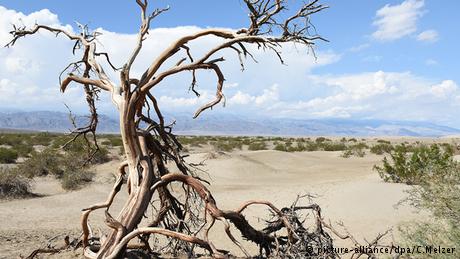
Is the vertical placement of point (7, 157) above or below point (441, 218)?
below

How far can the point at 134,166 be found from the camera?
5520 millimetres

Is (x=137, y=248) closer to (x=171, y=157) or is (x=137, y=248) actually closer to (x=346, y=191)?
(x=171, y=157)

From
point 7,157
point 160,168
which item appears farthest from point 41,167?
point 160,168

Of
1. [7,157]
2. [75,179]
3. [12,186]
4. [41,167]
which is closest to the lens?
[12,186]

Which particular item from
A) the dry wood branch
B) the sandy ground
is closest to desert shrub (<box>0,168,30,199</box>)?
the sandy ground

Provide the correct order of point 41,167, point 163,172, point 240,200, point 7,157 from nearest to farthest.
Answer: point 163,172 < point 240,200 < point 41,167 < point 7,157

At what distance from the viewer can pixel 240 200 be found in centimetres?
1616

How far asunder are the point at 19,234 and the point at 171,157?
4699 millimetres

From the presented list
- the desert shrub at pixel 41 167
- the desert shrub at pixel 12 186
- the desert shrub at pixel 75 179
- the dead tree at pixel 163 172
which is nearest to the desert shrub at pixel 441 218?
the dead tree at pixel 163 172

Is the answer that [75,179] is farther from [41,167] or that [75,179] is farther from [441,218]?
[441,218]

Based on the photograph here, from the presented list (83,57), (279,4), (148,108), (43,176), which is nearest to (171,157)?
(148,108)

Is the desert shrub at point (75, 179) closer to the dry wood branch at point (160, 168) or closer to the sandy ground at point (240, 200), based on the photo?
the sandy ground at point (240, 200)

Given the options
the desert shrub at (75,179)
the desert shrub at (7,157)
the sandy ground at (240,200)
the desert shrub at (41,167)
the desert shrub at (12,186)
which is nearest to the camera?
the sandy ground at (240,200)

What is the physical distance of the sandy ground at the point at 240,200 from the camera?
400 inches
